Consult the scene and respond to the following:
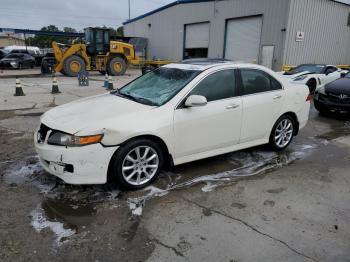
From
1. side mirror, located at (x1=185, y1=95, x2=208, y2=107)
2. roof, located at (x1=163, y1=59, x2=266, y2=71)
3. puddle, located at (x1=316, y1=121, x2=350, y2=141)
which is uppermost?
roof, located at (x1=163, y1=59, x2=266, y2=71)

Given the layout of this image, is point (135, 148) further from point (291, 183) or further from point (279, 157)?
point (279, 157)

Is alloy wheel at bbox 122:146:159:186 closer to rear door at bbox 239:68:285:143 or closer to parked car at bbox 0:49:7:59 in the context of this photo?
rear door at bbox 239:68:285:143

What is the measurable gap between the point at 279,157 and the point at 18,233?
4074 mm

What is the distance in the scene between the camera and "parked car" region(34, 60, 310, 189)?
3756 millimetres

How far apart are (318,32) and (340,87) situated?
15.1 metres

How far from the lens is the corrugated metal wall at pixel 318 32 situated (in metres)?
20.8

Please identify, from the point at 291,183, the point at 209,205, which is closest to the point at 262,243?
the point at 209,205

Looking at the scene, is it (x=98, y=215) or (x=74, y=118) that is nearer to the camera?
(x=98, y=215)

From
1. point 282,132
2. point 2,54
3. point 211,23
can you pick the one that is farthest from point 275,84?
point 2,54

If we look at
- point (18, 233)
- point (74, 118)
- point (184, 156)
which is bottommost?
point (18, 233)

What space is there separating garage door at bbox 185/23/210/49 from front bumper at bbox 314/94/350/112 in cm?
1840

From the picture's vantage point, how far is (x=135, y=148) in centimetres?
396

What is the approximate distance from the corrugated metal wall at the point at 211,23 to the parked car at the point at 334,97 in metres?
12.2

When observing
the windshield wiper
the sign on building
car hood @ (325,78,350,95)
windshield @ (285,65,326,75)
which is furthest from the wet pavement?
the sign on building
